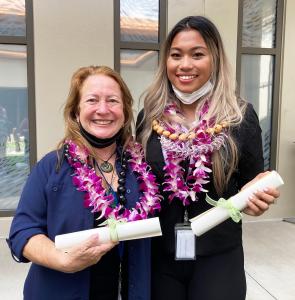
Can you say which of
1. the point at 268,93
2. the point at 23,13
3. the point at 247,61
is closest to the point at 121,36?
the point at 23,13

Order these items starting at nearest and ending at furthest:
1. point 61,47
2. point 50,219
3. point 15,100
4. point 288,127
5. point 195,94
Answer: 1. point 50,219
2. point 195,94
3. point 61,47
4. point 15,100
5. point 288,127

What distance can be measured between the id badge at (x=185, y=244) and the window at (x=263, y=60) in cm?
404

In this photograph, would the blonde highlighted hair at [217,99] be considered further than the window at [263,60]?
No

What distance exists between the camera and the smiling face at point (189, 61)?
169cm

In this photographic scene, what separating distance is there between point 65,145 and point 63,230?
1.19ft

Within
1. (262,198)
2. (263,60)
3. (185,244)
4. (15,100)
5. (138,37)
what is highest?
(138,37)

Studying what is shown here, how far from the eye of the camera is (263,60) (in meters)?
5.31

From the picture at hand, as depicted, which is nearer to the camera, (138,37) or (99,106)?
(99,106)

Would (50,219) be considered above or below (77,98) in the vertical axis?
below

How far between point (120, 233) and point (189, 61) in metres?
0.87

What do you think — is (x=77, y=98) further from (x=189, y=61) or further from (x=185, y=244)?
(x=185, y=244)

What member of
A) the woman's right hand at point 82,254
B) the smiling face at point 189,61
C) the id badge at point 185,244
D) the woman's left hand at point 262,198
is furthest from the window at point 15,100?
the woman's left hand at point 262,198

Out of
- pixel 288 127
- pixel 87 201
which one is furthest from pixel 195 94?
pixel 288 127

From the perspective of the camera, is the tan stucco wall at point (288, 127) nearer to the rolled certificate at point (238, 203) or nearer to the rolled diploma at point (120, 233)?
the rolled certificate at point (238, 203)
